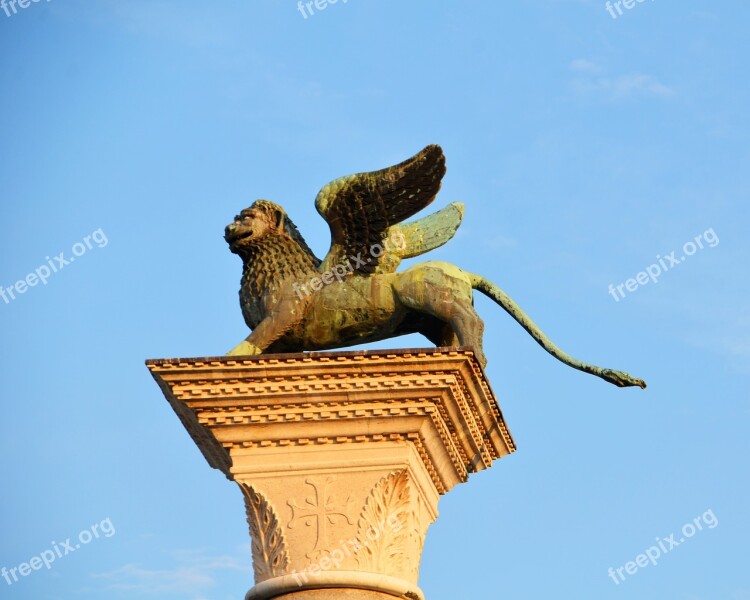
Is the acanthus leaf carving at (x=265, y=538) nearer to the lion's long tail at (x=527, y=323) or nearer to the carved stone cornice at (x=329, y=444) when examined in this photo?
the carved stone cornice at (x=329, y=444)

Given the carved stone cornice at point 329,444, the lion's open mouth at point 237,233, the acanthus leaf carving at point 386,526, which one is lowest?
the acanthus leaf carving at point 386,526

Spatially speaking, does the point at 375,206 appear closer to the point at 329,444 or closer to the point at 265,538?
the point at 329,444

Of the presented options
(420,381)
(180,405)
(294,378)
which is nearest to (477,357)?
(420,381)

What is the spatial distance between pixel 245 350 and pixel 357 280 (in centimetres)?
130

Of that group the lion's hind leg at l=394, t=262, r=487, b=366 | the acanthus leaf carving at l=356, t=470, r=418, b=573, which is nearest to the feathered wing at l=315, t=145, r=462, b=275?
the lion's hind leg at l=394, t=262, r=487, b=366

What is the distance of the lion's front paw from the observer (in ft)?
47.5

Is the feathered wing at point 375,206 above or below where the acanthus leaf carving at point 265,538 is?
above

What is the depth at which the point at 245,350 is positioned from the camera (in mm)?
14539

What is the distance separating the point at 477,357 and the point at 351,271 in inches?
63.9

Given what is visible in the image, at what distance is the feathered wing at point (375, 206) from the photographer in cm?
1458

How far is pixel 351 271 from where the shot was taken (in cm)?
1498

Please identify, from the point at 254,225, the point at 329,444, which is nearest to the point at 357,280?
the point at 254,225

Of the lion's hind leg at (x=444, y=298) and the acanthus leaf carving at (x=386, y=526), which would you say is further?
the lion's hind leg at (x=444, y=298)

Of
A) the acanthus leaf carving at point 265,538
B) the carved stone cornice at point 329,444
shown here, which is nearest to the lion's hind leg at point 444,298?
the carved stone cornice at point 329,444
